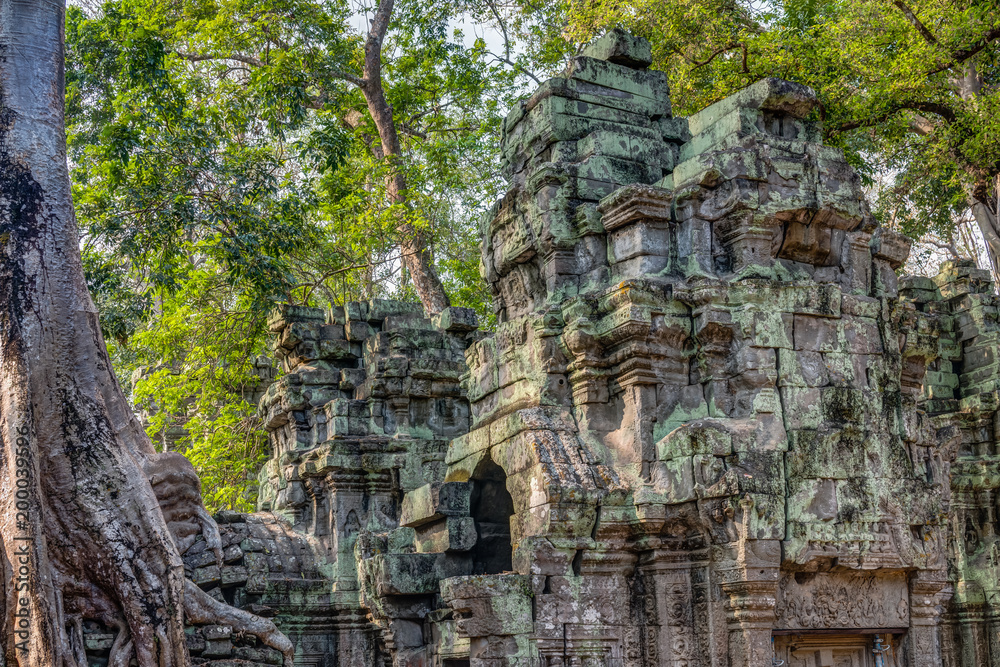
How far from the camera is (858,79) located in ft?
47.5

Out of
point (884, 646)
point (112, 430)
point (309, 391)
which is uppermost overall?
point (309, 391)

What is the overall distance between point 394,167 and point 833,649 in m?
10.5

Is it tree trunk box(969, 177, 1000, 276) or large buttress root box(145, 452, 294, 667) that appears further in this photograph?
tree trunk box(969, 177, 1000, 276)

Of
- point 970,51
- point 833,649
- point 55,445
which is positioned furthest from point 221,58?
point 833,649

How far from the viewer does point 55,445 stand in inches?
247

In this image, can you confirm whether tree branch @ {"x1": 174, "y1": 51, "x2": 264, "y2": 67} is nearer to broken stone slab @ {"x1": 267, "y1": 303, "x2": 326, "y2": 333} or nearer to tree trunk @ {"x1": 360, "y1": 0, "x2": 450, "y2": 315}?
tree trunk @ {"x1": 360, "y1": 0, "x2": 450, "y2": 315}

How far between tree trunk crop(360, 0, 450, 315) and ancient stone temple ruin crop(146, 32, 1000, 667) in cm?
715

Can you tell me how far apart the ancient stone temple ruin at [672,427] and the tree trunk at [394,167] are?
7152mm

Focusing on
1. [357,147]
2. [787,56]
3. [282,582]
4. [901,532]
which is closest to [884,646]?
[901,532]

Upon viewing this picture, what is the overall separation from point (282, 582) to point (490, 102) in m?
9.44

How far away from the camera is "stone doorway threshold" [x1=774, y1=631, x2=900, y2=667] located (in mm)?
7020

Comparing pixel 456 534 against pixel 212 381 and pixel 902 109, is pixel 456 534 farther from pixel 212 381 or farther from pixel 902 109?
pixel 902 109

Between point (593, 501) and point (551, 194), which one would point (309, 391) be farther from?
point (593, 501)

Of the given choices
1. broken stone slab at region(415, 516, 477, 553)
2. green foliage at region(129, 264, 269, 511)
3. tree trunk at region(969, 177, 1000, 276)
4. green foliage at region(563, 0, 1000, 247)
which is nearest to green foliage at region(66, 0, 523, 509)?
green foliage at region(129, 264, 269, 511)
